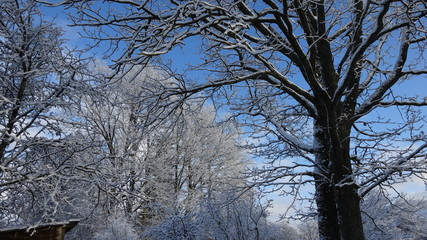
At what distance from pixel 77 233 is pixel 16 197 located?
6.08m

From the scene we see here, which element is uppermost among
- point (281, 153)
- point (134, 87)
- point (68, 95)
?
point (134, 87)

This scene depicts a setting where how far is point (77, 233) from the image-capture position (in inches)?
530

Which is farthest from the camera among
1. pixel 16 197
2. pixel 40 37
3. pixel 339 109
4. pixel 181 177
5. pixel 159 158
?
pixel 181 177

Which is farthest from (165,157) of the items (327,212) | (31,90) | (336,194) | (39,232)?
(336,194)

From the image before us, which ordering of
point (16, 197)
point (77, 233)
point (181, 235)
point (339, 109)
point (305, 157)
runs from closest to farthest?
point (339, 109), point (305, 157), point (16, 197), point (181, 235), point (77, 233)

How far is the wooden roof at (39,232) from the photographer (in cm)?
509

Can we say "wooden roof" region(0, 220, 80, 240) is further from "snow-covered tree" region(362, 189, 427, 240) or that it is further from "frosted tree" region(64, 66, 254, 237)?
"snow-covered tree" region(362, 189, 427, 240)

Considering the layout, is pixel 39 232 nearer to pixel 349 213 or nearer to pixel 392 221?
pixel 349 213

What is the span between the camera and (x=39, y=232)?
5.51 metres

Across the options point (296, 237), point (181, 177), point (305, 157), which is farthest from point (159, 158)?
point (305, 157)

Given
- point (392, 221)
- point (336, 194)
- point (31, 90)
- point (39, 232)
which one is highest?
point (31, 90)

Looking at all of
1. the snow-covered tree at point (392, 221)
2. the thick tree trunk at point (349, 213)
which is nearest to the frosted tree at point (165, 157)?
the snow-covered tree at point (392, 221)

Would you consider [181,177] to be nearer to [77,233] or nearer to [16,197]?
[77,233]

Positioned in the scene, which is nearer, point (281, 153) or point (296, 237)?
point (281, 153)
